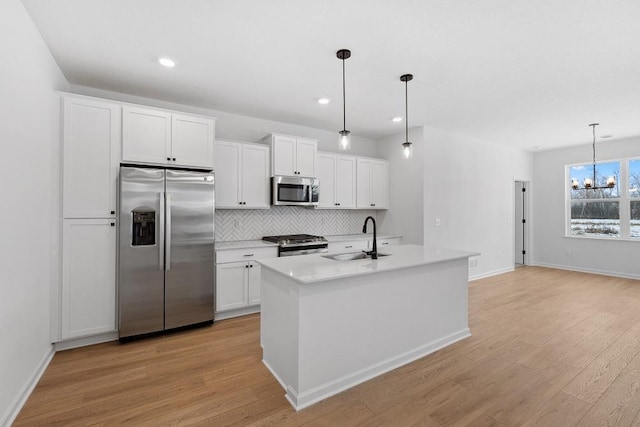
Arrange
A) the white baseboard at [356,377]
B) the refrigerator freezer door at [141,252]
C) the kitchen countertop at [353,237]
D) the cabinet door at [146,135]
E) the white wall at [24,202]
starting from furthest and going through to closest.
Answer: the kitchen countertop at [353,237]
the cabinet door at [146,135]
the refrigerator freezer door at [141,252]
the white baseboard at [356,377]
the white wall at [24,202]

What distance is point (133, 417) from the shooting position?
189cm

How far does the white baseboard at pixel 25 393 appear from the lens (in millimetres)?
1822

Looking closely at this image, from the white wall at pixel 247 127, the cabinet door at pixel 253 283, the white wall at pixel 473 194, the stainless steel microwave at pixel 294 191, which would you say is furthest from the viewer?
the white wall at pixel 473 194

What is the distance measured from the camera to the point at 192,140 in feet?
11.0

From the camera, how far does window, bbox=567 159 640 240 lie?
5602mm

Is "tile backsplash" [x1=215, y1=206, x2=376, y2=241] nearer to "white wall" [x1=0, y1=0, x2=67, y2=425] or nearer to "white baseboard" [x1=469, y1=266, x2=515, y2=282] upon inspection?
"white wall" [x1=0, y1=0, x2=67, y2=425]

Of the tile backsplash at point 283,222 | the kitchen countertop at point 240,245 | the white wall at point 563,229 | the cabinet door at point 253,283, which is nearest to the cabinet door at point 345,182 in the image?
the tile backsplash at point 283,222

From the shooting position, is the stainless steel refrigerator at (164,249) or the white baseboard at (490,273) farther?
the white baseboard at (490,273)

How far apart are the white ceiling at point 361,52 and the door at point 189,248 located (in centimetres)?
114

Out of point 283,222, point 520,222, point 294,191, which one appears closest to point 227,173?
point 294,191

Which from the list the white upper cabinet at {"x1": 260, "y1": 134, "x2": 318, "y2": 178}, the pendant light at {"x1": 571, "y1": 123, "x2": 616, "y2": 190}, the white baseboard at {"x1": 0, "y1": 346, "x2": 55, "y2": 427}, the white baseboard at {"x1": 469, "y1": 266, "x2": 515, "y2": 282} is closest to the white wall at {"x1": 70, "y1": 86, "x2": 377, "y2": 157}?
the white upper cabinet at {"x1": 260, "y1": 134, "x2": 318, "y2": 178}

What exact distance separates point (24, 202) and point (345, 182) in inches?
149

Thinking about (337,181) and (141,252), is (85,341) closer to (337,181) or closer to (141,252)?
(141,252)

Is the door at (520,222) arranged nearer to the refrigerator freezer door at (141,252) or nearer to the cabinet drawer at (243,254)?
the cabinet drawer at (243,254)
